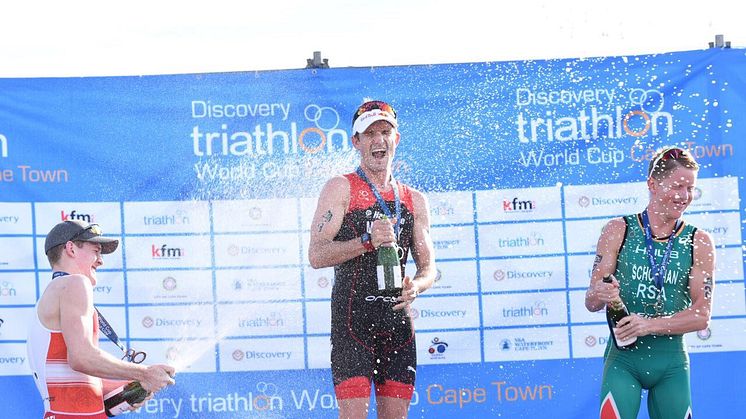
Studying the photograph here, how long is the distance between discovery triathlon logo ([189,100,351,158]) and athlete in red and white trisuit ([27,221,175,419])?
2633 millimetres

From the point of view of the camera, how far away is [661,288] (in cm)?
Result: 516

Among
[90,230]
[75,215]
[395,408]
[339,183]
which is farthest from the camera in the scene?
[75,215]

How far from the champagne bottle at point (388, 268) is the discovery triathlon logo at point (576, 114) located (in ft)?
7.55

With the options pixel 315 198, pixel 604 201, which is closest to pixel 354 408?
pixel 315 198

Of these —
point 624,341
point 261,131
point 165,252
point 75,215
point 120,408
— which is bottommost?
point 120,408

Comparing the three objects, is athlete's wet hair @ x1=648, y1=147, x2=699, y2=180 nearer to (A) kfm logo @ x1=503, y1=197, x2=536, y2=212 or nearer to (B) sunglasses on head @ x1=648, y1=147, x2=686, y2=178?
(B) sunglasses on head @ x1=648, y1=147, x2=686, y2=178

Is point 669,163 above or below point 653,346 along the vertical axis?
above

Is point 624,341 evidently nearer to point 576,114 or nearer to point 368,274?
point 368,274

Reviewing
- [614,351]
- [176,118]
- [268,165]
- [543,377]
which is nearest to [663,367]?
[614,351]

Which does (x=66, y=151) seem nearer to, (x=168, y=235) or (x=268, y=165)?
(x=168, y=235)

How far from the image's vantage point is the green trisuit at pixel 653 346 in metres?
5.13

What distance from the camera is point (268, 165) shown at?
713cm

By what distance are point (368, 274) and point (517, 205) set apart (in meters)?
2.25

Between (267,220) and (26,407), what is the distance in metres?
2.10
